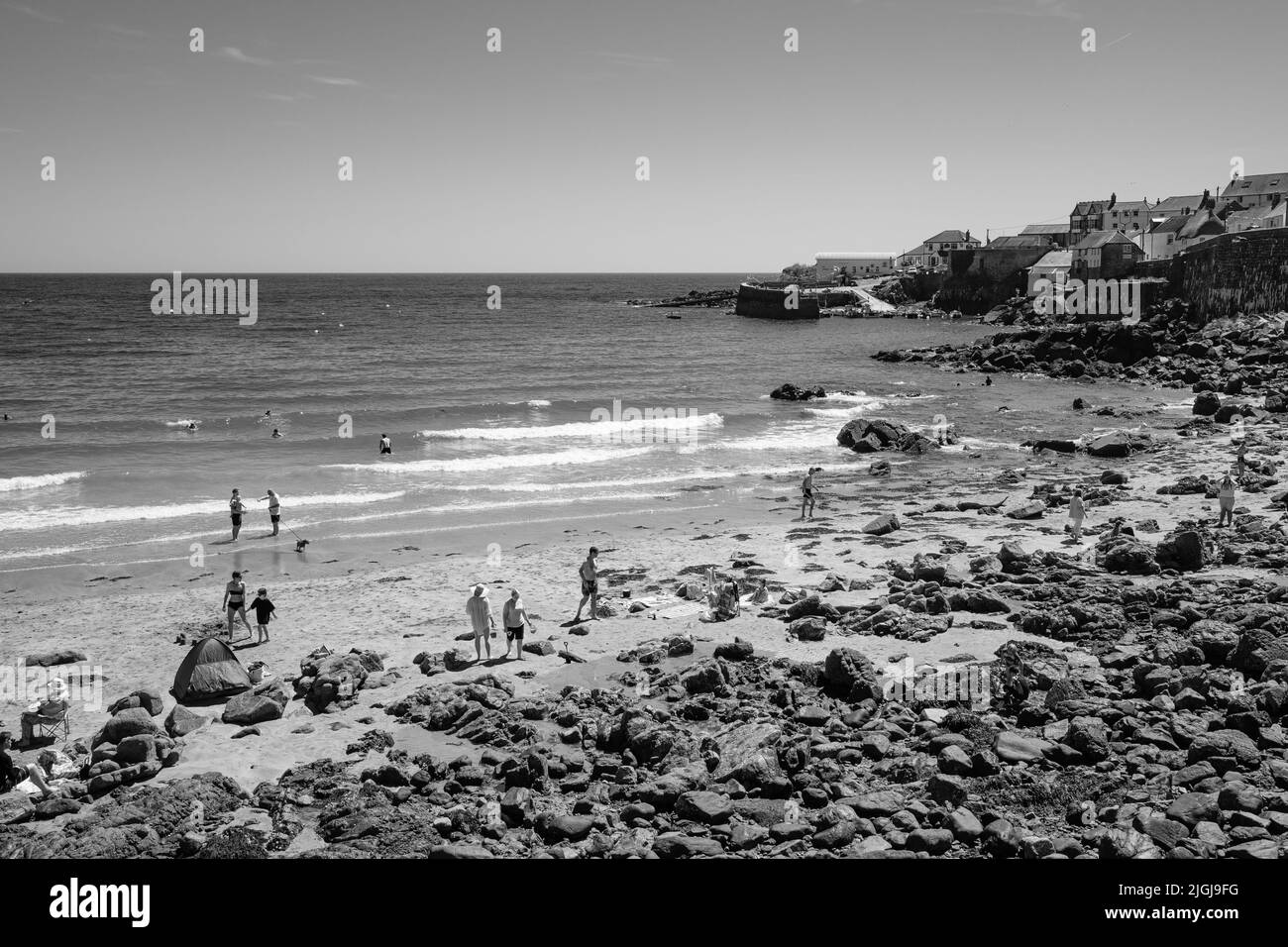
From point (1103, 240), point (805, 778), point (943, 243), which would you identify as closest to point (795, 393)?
point (805, 778)

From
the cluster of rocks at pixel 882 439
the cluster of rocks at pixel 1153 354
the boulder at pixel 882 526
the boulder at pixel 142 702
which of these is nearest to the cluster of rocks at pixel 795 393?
the cluster of rocks at pixel 882 439

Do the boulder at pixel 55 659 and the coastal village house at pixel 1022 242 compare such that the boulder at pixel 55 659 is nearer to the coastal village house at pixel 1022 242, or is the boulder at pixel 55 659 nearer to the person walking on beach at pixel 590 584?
the person walking on beach at pixel 590 584

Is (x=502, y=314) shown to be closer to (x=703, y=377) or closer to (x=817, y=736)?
(x=703, y=377)

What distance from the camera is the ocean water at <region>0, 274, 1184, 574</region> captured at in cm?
2550

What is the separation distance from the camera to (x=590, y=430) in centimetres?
3841

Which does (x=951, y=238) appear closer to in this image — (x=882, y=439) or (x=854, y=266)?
(x=854, y=266)

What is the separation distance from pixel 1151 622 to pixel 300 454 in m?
27.5

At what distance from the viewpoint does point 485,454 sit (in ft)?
110

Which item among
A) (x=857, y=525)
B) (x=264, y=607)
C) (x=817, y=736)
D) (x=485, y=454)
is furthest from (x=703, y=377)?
(x=817, y=736)

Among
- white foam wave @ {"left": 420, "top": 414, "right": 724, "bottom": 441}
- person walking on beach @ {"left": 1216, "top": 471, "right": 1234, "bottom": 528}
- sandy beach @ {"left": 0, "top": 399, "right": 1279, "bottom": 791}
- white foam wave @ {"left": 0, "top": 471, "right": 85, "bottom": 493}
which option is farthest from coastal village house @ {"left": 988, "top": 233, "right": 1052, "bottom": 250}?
white foam wave @ {"left": 0, "top": 471, "right": 85, "bottom": 493}

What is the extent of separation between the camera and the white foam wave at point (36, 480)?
2777 centimetres

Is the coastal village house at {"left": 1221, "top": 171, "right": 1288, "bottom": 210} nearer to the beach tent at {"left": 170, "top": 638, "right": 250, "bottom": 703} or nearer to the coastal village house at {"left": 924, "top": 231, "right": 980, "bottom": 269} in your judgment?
the coastal village house at {"left": 924, "top": 231, "right": 980, "bottom": 269}

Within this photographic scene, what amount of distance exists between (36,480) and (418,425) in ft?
47.3

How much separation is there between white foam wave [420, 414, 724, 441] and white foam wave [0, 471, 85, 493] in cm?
1215
